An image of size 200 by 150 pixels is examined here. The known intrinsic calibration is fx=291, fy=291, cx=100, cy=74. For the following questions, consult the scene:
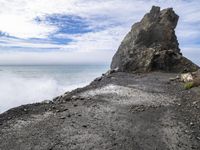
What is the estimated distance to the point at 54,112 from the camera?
12.2m

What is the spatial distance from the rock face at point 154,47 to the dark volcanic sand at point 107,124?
630 inches

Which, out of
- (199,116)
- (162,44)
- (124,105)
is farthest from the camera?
(162,44)

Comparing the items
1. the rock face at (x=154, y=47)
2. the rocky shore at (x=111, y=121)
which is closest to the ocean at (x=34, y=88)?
the rock face at (x=154, y=47)

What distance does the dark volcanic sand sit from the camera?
28.8ft

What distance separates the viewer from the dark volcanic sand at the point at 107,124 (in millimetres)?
8766

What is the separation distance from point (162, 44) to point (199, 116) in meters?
25.0

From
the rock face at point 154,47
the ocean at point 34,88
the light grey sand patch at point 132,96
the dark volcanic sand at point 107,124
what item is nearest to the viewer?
the dark volcanic sand at point 107,124

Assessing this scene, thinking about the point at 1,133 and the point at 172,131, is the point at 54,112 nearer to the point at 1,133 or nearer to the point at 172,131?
the point at 1,133

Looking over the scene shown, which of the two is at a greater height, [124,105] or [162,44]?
[162,44]

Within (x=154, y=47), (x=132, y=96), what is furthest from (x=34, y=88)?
(x=132, y=96)

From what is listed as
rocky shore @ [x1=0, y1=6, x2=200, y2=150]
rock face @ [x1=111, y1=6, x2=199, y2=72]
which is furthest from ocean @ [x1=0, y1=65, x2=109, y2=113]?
rocky shore @ [x1=0, y1=6, x2=200, y2=150]

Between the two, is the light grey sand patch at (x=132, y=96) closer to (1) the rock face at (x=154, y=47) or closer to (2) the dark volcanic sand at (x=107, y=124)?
(2) the dark volcanic sand at (x=107, y=124)

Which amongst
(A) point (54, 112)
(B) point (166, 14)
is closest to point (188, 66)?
(B) point (166, 14)

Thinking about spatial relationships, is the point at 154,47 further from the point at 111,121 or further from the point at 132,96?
the point at 111,121
